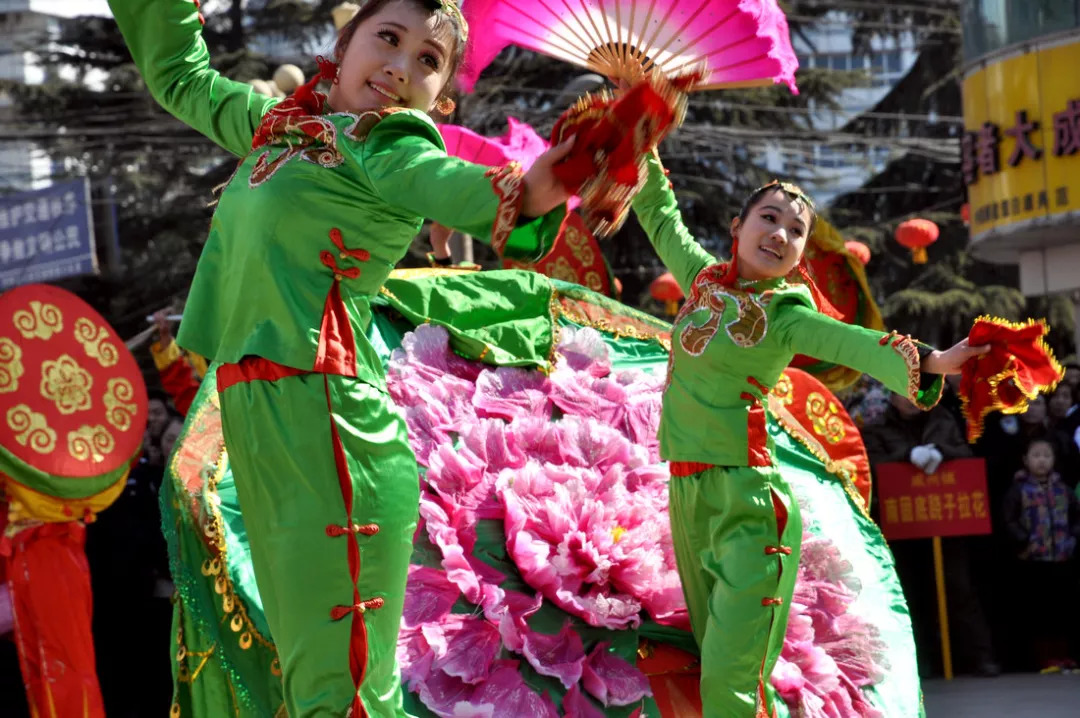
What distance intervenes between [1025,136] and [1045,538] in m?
5.12

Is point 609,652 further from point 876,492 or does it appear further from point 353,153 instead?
point 876,492

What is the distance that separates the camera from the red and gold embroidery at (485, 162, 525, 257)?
2133 mm

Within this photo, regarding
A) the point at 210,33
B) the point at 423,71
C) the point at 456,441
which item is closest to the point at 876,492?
the point at 456,441

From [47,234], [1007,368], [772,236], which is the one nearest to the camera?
[1007,368]

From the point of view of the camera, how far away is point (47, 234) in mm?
14234

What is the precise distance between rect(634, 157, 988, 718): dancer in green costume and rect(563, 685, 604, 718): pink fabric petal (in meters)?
0.27

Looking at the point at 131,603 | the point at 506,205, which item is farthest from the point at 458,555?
the point at 131,603

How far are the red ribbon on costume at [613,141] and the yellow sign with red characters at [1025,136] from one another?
9.57m

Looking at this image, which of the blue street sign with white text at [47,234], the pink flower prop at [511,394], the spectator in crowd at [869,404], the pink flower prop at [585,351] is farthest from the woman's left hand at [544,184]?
the blue street sign with white text at [47,234]

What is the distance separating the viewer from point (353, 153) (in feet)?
8.07

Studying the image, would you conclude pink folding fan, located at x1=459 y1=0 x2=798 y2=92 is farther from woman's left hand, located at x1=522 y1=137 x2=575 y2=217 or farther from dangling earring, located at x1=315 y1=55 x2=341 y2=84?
woman's left hand, located at x1=522 y1=137 x2=575 y2=217

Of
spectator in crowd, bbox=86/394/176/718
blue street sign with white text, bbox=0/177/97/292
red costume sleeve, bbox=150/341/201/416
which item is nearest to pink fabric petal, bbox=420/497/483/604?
red costume sleeve, bbox=150/341/201/416

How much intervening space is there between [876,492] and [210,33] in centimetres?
1022

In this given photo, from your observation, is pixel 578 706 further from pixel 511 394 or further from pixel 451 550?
pixel 511 394
